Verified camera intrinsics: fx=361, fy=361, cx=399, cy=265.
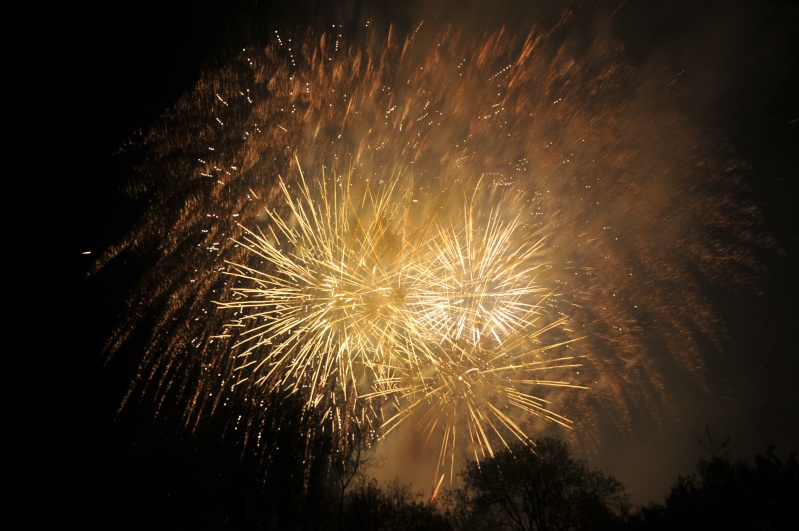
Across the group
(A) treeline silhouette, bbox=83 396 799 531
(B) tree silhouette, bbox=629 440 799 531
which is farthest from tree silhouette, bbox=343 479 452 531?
(B) tree silhouette, bbox=629 440 799 531

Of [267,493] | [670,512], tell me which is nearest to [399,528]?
[267,493]

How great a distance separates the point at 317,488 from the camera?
19.7m

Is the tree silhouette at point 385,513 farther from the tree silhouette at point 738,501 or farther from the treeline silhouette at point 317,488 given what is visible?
the tree silhouette at point 738,501

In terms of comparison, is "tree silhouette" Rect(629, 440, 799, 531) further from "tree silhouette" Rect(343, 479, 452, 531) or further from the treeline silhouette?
"tree silhouette" Rect(343, 479, 452, 531)

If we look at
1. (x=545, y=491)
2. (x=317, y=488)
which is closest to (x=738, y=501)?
(x=545, y=491)

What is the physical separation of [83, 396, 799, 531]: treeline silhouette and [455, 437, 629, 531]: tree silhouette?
2.1 inches

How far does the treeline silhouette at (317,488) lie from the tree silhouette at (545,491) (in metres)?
0.05

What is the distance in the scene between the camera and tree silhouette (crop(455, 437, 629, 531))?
19250 millimetres

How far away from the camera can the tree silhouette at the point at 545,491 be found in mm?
19250

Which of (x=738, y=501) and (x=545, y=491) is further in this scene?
(x=545, y=491)

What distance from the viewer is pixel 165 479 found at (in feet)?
52.8

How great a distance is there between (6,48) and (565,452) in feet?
84.5

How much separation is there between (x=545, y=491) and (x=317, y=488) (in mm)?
12316

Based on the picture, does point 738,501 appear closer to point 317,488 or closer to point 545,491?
point 545,491
